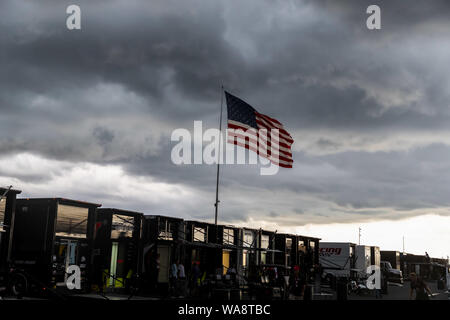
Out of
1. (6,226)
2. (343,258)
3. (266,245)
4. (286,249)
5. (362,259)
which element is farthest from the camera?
(362,259)

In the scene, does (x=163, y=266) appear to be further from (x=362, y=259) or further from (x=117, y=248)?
(x=362, y=259)

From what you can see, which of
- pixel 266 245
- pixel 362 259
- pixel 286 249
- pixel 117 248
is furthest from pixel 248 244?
pixel 362 259

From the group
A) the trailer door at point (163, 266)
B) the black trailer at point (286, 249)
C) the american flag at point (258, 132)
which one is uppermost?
the american flag at point (258, 132)

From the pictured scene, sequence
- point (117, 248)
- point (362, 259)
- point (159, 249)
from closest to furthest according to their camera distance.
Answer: point (117, 248) → point (159, 249) → point (362, 259)

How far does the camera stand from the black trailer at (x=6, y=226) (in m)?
23.8

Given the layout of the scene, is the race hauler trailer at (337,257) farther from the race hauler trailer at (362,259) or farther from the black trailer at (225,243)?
the black trailer at (225,243)

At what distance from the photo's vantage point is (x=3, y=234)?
24312mm

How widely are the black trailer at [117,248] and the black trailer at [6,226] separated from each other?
20.0ft

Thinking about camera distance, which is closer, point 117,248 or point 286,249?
point 117,248

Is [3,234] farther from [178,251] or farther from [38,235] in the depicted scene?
[178,251]

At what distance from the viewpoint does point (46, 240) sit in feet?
84.5

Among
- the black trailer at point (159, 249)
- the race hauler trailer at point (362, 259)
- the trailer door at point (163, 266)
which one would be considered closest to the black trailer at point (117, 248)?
the black trailer at point (159, 249)

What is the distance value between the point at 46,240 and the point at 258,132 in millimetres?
11615
